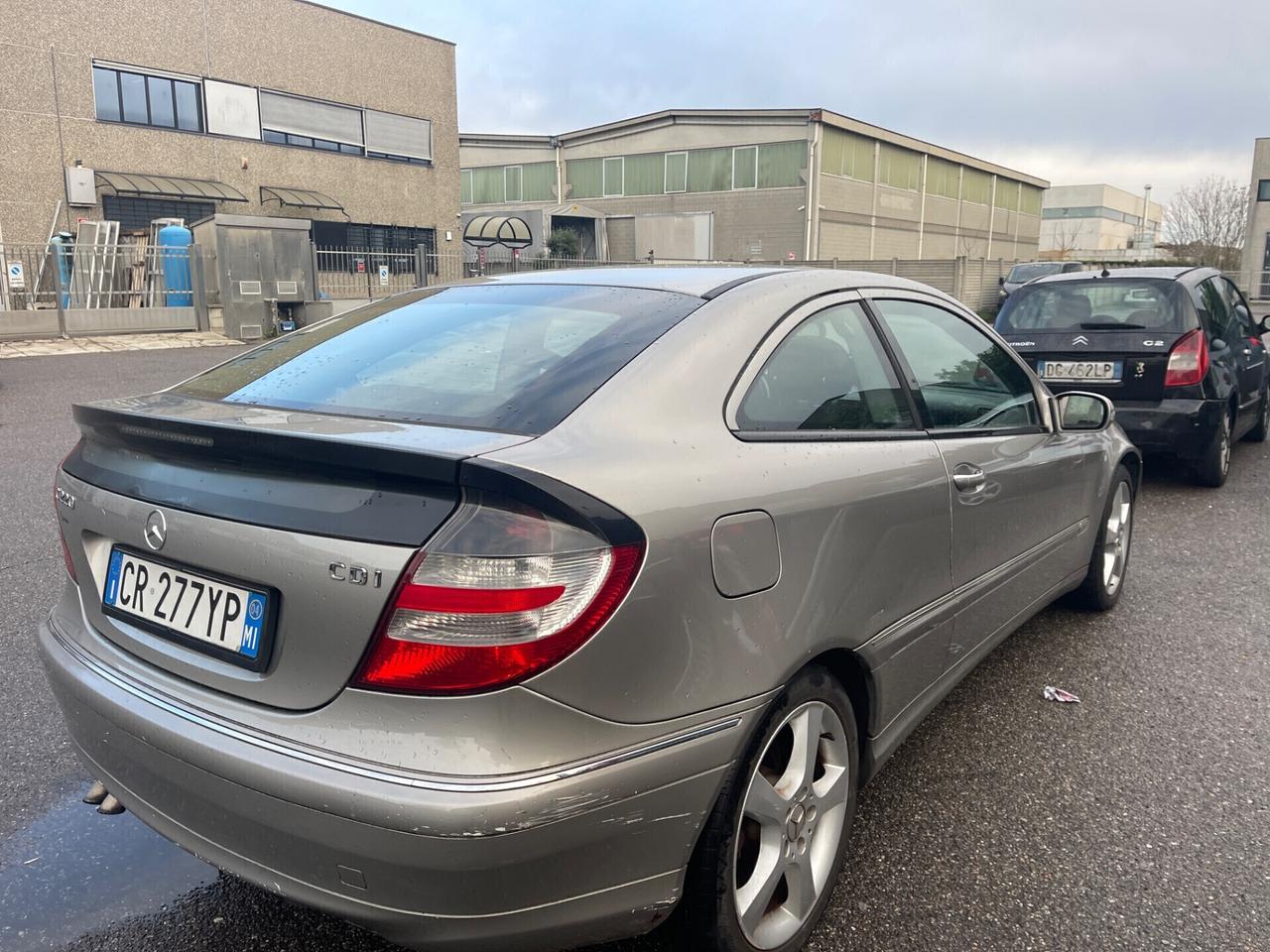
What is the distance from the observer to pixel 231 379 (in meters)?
2.51

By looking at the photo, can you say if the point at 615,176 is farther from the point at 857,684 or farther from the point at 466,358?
the point at 857,684

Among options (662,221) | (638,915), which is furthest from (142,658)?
(662,221)

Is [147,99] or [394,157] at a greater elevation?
[147,99]

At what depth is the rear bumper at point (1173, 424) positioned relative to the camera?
6383mm

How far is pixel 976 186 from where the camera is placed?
2142 inches

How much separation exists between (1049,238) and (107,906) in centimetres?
10191

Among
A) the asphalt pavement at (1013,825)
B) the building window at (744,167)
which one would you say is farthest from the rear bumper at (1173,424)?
the building window at (744,167)

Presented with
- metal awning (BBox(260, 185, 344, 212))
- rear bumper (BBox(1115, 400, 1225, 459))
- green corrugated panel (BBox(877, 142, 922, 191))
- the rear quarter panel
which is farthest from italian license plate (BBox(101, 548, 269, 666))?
green corrugated panel (BBox(877, 142, 922, 191))

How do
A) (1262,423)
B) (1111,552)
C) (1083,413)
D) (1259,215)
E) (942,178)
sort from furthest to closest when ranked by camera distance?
(942,178) < (1259,215) < (1262,423) < (1111,552) < (1083,413)

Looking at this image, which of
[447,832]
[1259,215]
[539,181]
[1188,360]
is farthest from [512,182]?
[447,832]

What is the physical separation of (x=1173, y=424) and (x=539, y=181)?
44.4m

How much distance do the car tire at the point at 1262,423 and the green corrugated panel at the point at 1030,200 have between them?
57311mm

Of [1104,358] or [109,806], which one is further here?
[1104,358]

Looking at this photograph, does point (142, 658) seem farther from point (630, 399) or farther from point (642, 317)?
point (642, 317)
